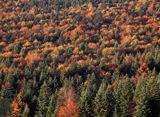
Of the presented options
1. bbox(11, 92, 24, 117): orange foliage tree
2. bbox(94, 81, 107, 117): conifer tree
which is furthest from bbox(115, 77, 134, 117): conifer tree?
bbox(11, 92, 24, 117): orange foliage tree

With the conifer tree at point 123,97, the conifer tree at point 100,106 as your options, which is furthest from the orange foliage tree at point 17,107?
the conifer tree at point 123,97

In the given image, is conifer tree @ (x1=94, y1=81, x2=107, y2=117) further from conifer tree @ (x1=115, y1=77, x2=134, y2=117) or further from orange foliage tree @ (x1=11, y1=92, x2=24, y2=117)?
orange foliage tree @ (x1=11, y1=92, x2=24, y2=117)

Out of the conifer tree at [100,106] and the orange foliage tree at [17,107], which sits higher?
the conifer tree at [100,106]

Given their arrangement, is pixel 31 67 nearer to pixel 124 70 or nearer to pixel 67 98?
pixel 124 70

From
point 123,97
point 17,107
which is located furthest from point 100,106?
point 17,107

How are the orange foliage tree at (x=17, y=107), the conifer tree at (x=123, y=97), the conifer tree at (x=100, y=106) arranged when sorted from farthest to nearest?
the orange foliage tree at (x=17, y=107), the conifer tree at (x=123, y=97), the conifer tree at (x=100, y=106)

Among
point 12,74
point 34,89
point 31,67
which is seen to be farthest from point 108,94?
point 31,67

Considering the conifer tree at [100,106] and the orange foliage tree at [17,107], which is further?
the orange foliage tree at [17,107]

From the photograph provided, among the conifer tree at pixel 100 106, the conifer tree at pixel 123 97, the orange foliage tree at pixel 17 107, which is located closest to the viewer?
the conifer tree at pixel 100 106

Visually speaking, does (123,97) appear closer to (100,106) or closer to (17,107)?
(100,106)

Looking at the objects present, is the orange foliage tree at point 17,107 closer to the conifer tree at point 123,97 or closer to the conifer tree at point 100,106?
the conifer tree at point 100,106

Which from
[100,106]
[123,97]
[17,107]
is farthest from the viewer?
[17,107]
